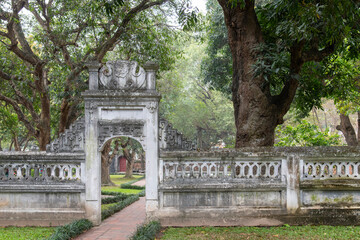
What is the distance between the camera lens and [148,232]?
6.53 m

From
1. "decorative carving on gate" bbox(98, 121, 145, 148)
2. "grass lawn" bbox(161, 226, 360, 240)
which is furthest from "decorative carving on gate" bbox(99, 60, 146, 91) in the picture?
"grass lawn" bbox(161, 226, 360, 240)

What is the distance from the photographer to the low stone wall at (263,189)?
7.62 metres

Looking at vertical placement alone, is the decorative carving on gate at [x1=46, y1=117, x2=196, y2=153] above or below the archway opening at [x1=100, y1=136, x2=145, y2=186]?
above

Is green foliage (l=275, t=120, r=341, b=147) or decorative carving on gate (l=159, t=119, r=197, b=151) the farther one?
green foliage (l=275, t=120, r=341, b=147)

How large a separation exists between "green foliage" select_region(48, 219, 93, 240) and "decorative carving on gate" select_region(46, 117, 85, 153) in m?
1.66

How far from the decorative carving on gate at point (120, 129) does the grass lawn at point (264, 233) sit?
229 cm

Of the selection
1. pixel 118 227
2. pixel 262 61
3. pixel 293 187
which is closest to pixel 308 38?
pixel 262 61

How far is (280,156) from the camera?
7758 millimetres

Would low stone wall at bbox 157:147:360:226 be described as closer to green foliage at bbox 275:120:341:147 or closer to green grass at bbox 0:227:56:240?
green grass at bbox 0:227:56:240

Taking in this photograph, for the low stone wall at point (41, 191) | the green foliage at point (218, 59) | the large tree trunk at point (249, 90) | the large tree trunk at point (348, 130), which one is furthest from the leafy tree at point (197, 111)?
the low stone wall at point (41, 191)

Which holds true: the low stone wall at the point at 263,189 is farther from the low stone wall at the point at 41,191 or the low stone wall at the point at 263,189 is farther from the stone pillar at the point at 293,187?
the low stone wall at the point at 41,191

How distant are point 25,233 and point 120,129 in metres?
2.95

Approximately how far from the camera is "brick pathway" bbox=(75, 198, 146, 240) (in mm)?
7121

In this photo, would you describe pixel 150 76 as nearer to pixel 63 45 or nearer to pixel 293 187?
pixel 293 187
